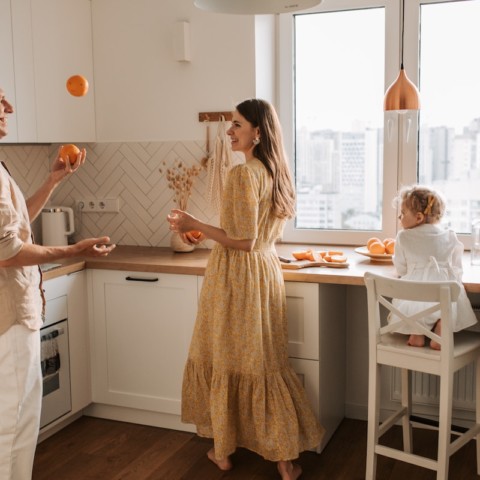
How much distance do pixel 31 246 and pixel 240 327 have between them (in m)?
0.92

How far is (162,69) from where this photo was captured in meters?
3.65

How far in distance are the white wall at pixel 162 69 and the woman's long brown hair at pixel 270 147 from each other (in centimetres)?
70

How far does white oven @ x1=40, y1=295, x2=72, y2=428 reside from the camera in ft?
10.4

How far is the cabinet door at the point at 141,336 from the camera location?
326cm

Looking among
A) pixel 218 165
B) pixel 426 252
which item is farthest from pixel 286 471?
pixel 218 165

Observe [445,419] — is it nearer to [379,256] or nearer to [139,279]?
[379,256]

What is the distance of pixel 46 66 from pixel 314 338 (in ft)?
5.88

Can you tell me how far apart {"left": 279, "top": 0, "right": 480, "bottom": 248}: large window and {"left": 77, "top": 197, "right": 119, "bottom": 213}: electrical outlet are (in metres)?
0.95

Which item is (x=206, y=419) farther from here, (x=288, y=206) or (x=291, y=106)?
(x=291, y=106)

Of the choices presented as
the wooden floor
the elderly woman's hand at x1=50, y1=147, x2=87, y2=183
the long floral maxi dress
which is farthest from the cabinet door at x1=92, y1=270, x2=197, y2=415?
the elderly woman's hand at x1=50, y1=147, x2=87, y2=183

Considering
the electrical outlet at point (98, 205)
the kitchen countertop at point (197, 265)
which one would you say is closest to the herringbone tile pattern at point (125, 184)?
the electrical outlet at point (98, 205)

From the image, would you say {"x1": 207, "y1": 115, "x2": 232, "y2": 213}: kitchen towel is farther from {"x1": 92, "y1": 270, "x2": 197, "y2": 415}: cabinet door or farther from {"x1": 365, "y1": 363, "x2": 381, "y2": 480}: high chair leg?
{"x1": 365, "y1": 363, "x2": 381, "y2": 480}: high chair leg

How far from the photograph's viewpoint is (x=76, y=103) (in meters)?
3.68

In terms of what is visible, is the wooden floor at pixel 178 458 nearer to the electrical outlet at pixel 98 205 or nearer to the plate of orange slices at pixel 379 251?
the plate of orange slices at pixel 379 251
